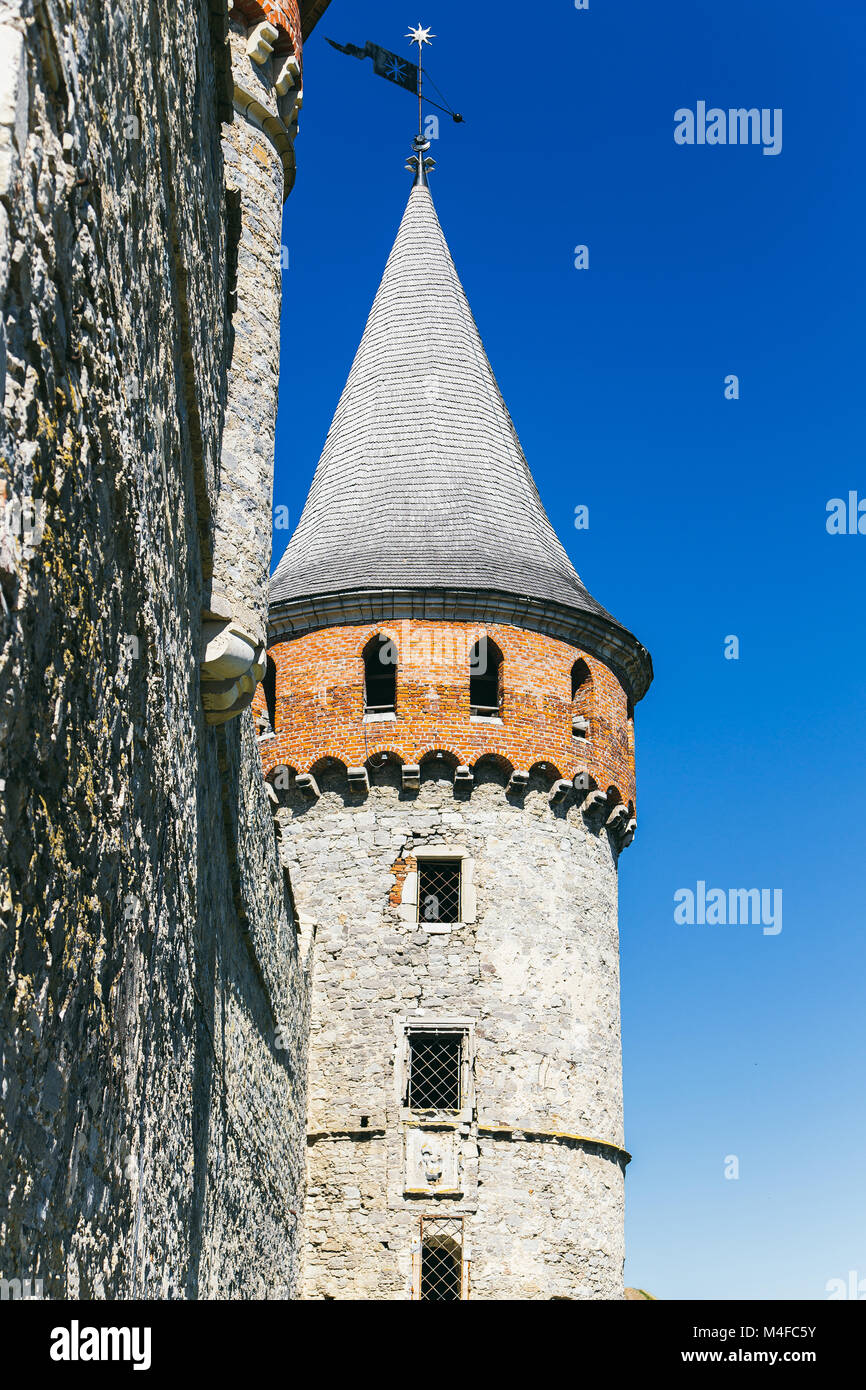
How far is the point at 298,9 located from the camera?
9.21 meters

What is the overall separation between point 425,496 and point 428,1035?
6814 mm

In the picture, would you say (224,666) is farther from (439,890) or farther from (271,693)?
(271,693)

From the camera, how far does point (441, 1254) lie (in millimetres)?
15500

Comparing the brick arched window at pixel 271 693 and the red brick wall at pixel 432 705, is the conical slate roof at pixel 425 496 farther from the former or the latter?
the brick arched window at pixel 271 693

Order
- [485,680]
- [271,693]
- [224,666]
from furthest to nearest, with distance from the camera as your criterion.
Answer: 1. [271,693]
2. [485,680]
3. [224,666]

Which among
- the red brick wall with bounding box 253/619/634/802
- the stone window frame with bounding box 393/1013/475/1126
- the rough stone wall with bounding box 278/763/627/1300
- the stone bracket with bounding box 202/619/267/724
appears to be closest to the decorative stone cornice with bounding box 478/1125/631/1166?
the rough stone wall with bounding box 278/763/627/1300

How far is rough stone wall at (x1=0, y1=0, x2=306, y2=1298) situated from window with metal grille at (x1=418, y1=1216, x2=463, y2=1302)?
8707mm

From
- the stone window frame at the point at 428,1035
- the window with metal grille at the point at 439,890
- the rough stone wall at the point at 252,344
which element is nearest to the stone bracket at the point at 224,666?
the rough stone wall at the point at 252,344

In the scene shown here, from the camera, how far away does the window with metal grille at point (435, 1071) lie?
1605cm

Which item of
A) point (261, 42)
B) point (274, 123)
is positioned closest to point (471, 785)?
point (274, 123)

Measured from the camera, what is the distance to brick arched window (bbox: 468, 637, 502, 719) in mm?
17781

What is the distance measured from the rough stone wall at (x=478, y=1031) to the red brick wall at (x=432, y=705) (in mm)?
323

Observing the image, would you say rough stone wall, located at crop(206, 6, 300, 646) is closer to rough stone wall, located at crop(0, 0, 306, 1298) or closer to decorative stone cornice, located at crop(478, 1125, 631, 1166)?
rough stone wall, located at crop(0, 0, 306, 1298)
